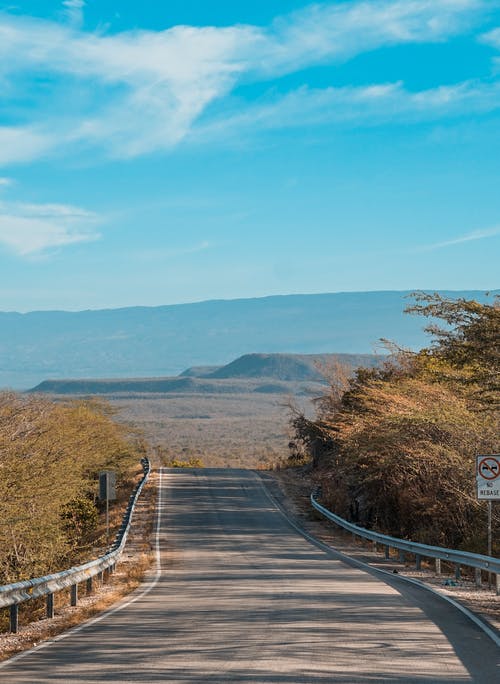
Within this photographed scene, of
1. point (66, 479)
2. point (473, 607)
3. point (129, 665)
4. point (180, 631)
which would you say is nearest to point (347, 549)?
point (66, 479)

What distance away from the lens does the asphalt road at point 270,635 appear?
9531 mm

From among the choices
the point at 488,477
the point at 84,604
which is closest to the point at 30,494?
the point at 84,604

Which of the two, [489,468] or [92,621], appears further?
[489,468]

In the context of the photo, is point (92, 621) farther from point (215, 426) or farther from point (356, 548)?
point (215, 426)

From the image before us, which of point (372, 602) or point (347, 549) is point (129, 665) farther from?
point (347, 549)

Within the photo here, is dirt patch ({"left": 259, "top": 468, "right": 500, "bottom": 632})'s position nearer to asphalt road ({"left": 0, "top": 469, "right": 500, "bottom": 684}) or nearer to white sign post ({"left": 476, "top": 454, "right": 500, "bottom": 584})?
asphalt road ({"left": 0, "top": 469, "right": 500, "bottom": 684})

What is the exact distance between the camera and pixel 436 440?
91.4 ft

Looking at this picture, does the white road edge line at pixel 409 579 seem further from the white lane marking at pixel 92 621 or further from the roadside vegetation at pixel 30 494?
the roadside vegetation at pixel 30 494

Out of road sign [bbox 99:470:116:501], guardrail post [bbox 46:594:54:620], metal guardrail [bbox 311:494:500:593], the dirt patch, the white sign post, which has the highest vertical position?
the white sign post

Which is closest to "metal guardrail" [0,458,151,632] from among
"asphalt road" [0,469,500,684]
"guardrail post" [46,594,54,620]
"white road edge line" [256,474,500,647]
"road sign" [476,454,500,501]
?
"guardrail post" [46,594,54,620]

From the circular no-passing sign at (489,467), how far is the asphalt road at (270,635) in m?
2.74

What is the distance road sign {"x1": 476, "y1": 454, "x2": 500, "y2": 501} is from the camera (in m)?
19.2

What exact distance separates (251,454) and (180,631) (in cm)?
7294

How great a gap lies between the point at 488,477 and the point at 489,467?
21 centimetres
